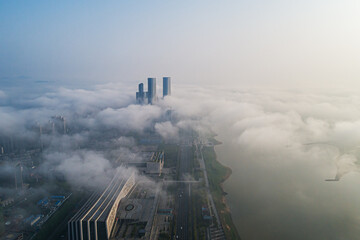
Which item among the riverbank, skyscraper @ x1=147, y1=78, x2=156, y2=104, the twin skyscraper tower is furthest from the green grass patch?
skyscraper @ x1=147, y1=78, x2=156, y2=104

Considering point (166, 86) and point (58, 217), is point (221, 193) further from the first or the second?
point (166, 86)

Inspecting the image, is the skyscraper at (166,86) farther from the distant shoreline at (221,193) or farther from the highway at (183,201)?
the highway at (183,201)

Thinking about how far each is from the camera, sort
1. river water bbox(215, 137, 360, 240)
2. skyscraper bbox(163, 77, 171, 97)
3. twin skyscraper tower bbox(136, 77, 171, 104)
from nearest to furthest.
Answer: river water bbox(215, 137, 360, 240)
twin skyscraper tower bbox(136, 77, 171, 104)
skyscraper bbox(163, 77, 171, 97)

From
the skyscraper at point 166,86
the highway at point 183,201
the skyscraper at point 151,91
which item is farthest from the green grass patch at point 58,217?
the skyscraper at point 166,86

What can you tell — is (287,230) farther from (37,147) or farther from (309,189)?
(37,147)

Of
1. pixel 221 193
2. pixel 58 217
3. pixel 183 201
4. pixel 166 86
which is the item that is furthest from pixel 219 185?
pixel 166 86

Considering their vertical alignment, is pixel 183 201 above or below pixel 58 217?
above

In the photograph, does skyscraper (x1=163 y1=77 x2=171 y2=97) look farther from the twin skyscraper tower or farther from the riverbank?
the riverbank
